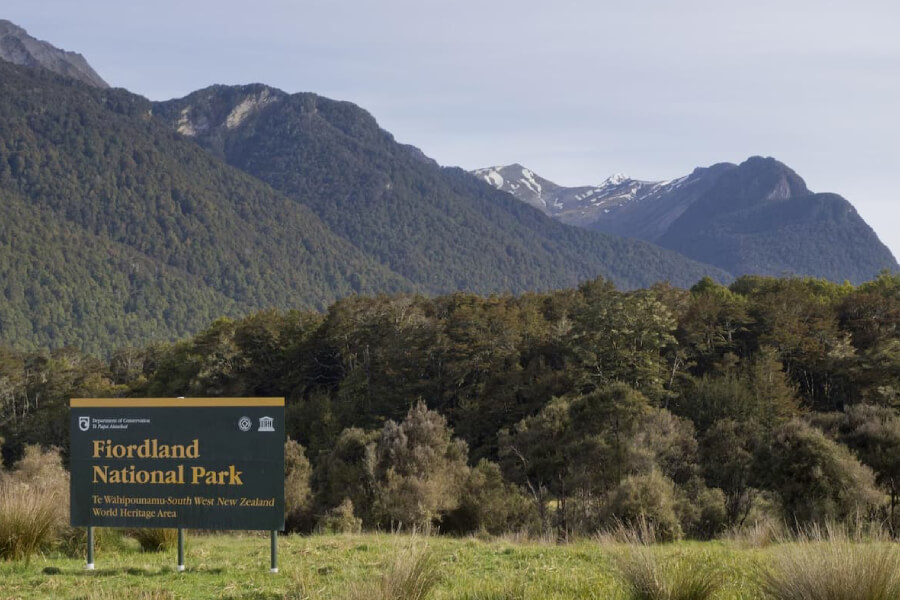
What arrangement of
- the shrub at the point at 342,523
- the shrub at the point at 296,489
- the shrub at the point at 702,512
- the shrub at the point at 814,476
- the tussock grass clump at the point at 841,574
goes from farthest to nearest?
the shrub at the point at 296,489 < the shrub at the point at 702,512 < the shrub at the point at 814,476 < the shrub at the point at 342,523 < the tussock grass clump at the point at 841,574

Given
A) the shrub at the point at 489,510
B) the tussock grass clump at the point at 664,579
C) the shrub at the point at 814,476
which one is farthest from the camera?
the shrub at the point at 489,510

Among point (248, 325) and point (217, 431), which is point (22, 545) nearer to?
point (217, 431)

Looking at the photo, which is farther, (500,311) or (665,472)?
(500,311)

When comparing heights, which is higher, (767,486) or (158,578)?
(158,578)

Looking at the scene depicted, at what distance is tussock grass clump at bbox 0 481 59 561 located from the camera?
9.33 m

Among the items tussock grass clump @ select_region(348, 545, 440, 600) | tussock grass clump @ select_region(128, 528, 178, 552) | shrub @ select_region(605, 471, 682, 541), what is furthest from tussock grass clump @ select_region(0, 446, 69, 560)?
shrub @ select_region(605, 471, 682, 541)

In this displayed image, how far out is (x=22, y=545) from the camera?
9.40 meters

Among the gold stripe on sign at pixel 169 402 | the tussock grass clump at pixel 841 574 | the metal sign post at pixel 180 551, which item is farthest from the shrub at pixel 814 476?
the metal sign post at pixel 180 551

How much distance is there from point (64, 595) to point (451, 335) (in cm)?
5046

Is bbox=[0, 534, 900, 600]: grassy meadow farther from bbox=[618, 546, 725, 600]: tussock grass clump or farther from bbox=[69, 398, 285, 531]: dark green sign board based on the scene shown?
bbox=[69, 398, 285, 531]: dark green sign board

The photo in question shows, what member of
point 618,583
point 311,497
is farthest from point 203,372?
point 618,583

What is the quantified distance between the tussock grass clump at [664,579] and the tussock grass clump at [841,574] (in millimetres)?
555

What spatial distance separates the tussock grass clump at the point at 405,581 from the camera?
601cm

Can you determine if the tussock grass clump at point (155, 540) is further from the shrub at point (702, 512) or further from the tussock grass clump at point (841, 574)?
the shrub at point (702, 512)
